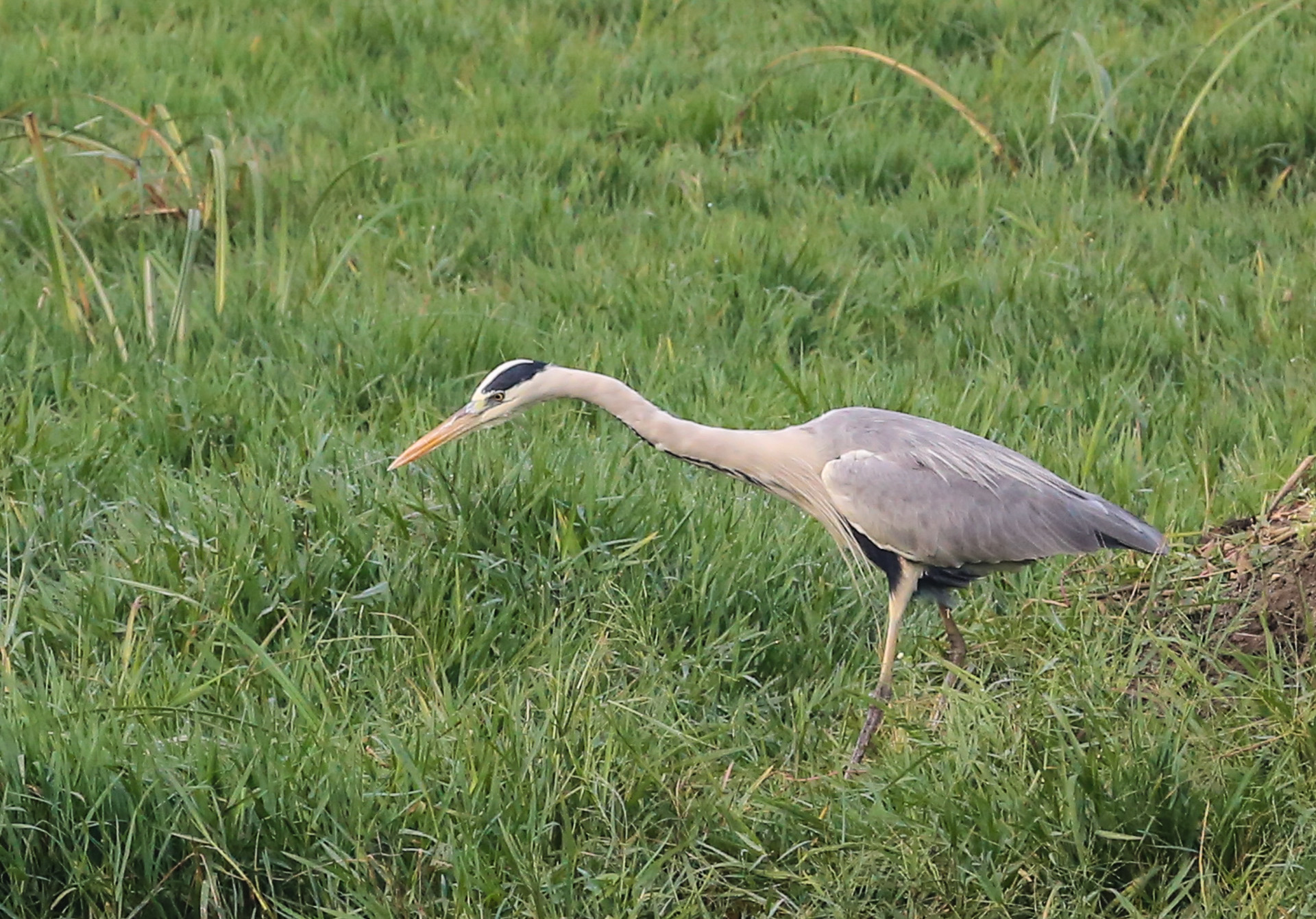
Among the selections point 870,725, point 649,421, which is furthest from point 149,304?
point 870,725

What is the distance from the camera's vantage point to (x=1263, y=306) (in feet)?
16.6

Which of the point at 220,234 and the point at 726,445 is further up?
the point at 726,445

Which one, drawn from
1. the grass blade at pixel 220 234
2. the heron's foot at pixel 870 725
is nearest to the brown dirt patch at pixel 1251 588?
the heron's foot at pixel 870 725

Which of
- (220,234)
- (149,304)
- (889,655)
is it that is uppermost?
(889,655)

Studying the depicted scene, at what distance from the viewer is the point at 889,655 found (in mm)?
3264

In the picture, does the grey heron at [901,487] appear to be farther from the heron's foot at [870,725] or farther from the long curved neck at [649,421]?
the heron's foot at [870,725]

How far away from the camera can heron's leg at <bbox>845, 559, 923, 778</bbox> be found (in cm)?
302

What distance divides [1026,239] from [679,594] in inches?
108

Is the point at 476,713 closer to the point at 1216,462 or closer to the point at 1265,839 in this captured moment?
the point at 1265,839

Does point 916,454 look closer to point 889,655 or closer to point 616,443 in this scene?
point 889,655

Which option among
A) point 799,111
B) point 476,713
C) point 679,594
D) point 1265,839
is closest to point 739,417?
point 679,594

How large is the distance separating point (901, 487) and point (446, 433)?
1.05 metres

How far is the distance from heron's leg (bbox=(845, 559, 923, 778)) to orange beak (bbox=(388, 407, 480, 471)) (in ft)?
3.39

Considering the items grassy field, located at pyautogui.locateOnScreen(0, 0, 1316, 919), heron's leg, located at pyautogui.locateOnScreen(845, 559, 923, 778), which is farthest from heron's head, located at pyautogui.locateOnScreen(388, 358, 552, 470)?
heron's leg, located at pyautogui.locateOnScreen(845, 559, 923, 778)
